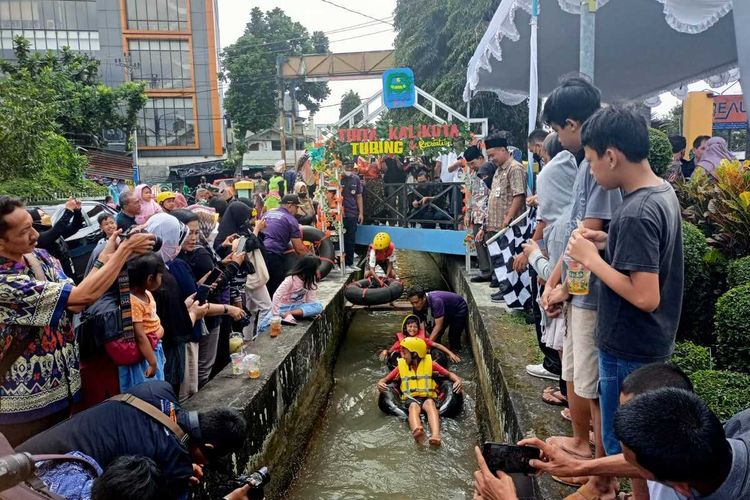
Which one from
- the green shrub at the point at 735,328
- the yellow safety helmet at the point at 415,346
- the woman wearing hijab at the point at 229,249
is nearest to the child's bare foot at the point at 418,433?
the yellow safety helmet at the point at 415,346

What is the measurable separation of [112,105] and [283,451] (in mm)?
21028

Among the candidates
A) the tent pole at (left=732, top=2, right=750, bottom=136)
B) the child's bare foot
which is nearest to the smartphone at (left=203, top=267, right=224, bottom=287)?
the child's bare foot

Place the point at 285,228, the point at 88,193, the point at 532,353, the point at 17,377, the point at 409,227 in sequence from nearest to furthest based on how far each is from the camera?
the point at 17,377 < the point at 532,353 < the point at 285,228 < the point at 409,227 < the point at 88,193

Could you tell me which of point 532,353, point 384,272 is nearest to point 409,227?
point 384,272

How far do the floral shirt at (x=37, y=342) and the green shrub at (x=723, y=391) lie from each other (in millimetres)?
3040

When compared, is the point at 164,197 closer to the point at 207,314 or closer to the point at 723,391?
the point at 207,314

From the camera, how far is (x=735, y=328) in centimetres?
308

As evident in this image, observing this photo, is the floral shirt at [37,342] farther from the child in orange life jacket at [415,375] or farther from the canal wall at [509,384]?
the child in orange life jacket at [415,375]

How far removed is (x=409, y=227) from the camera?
33.0 ft

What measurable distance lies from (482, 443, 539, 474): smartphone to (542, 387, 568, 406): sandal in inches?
51.2

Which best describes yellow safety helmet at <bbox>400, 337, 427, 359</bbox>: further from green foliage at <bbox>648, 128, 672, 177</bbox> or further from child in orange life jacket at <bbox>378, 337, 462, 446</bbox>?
green foliage at <bbox>648, 128, 672, 177</bbox>

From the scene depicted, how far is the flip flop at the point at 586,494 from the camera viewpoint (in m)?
2.31

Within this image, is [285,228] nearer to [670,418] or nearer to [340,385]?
[340,385]

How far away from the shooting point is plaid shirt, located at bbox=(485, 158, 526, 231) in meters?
5.73
